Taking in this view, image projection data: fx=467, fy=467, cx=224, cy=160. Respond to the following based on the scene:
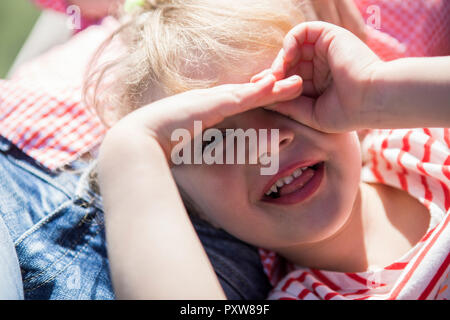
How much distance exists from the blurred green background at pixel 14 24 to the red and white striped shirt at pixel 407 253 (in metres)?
1.20

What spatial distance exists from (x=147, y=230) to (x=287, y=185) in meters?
0.27

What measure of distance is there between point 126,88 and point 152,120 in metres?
0.21

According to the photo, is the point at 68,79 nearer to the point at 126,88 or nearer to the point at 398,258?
the point at 126,88

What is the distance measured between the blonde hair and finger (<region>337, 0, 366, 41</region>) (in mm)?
198

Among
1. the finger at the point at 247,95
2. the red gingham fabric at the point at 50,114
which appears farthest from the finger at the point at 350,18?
the red gingham fabric at the point at 50,114

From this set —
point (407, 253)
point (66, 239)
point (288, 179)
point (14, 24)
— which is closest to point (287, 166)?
point (288, 179)

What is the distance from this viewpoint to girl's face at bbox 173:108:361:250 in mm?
694

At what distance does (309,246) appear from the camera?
32.6 inches

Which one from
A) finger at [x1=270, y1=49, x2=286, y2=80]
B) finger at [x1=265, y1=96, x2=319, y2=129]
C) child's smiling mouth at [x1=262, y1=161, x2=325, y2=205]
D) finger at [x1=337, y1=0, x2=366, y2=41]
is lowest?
child's smiling mouth at [x1=262, y1=161, x2=325, y2=205]

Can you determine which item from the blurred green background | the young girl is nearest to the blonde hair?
the young girl

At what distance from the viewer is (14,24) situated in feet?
5.47

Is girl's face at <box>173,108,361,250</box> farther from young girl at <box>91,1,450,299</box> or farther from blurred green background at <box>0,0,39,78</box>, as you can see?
blurred green background at <box>0,0,39,78</box>

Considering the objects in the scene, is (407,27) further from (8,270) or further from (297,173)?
(8,270)
